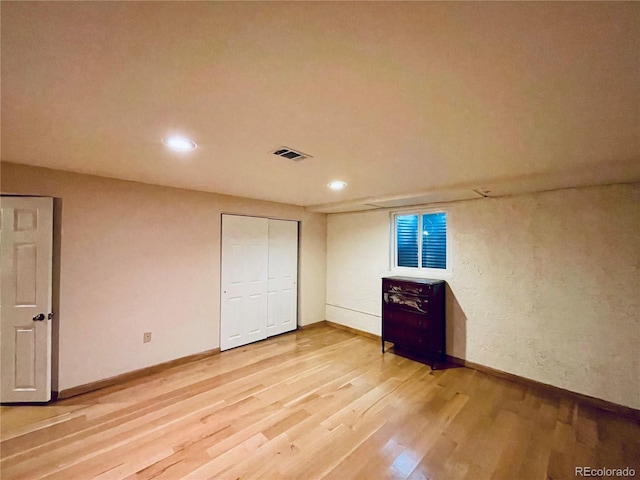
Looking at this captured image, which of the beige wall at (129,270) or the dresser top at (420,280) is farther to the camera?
the dresser top at (420,280)

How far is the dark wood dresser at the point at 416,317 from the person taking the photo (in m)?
3.57

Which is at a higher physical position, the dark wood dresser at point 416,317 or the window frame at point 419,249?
the window frame at point 419,249

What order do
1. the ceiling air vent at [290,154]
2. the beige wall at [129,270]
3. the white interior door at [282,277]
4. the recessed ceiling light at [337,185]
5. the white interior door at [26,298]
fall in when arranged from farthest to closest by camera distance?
1. the white interior door at [282,277]
2. the recessed ceiling light at [337,185]
3. the beige wall at [129,270]
4. the white interior door at [26,298]
5. the ceiling air vent at [290,154]

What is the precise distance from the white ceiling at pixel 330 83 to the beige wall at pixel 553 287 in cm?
65

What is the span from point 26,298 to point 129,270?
84 cm

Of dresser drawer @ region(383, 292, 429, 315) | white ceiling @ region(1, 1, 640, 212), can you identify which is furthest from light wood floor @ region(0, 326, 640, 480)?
white ceiling @ region(1, 1, 640, 212)

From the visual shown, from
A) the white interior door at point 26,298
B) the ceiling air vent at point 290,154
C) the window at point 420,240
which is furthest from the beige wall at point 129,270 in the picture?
the window at point 420,240

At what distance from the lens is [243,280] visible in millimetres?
4234

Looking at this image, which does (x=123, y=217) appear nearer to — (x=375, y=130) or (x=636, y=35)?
(x=375, y=130)

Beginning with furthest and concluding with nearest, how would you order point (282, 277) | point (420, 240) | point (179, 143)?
point (282, 277), point (420, 240), point (179, 143)

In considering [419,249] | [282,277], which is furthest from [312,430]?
[419,249]

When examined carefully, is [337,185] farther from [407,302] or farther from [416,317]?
[416,317]

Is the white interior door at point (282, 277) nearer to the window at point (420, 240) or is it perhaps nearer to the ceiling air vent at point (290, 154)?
the window at point (420, 240)

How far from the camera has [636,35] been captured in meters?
0.93
